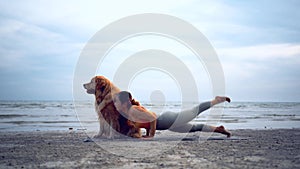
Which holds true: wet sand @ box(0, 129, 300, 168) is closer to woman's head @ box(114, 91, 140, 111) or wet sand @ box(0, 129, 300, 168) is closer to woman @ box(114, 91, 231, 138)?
woman @ box(114, 91, 231, 138)

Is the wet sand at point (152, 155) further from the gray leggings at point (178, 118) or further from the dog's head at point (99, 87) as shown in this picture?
the dog's head at point (99, 87)

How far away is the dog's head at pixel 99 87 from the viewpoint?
834cm

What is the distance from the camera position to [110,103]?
8188mm

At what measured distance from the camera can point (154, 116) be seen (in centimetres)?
824

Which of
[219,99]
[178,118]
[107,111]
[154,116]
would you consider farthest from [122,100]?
[219,99]

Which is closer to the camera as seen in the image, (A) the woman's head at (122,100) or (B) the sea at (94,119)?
(A) the woman's head at (122,100)

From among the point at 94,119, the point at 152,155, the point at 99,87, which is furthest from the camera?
the point at 94,119

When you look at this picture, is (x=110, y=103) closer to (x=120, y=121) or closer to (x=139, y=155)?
(x=120, y=121)

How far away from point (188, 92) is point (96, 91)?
2626mm

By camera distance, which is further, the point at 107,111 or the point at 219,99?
the point at 219,99

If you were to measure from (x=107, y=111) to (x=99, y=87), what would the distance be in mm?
636

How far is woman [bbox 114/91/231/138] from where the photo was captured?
26.6 feet

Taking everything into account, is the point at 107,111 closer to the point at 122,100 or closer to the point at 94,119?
the point at 122,100

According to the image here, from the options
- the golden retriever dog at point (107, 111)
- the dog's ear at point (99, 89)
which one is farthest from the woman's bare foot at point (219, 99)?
the dog's ear at point (99, 89)
